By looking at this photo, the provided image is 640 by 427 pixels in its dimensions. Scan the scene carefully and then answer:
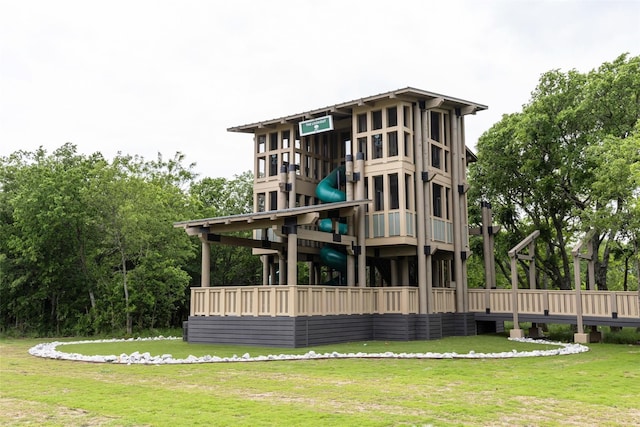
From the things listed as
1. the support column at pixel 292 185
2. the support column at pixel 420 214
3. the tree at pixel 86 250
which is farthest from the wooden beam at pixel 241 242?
the tree at pixel 86 250

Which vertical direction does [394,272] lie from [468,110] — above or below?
below

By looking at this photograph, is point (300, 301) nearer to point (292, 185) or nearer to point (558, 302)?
point (292, 185)

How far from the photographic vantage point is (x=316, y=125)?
2233cm

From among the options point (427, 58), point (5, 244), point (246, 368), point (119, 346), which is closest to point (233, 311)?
point (119, 346)

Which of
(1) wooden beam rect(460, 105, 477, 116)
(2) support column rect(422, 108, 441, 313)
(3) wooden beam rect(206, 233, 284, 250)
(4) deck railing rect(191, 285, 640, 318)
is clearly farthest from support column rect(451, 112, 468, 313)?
(3) wooden beam rect(206, 233, 284, 250)

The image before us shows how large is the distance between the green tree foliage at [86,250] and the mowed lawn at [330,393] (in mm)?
11860

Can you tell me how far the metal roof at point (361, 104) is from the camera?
68.3 ft

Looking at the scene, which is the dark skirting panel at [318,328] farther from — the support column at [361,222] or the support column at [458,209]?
the support column at [361,222]

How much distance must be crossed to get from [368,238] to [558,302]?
21.7 ft

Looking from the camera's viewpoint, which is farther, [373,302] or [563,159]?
[563,159]

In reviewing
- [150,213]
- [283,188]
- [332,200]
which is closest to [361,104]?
[332,200]

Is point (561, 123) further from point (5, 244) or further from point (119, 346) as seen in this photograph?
point (5, 244)

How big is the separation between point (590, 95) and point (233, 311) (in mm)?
15665

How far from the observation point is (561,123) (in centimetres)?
2473
